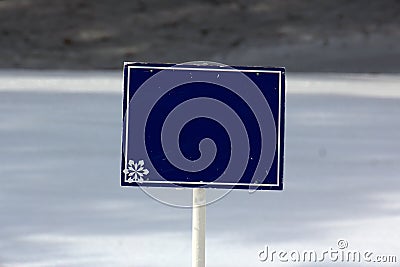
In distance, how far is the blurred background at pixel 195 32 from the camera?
22.9ft

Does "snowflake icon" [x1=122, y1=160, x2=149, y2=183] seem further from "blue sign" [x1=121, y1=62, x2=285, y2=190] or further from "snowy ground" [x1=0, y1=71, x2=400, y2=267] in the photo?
"snowy ground" [x1=0, y1=71, x2=400, y2=267]

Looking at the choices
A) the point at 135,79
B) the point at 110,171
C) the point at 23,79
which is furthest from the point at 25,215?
the point at 23,79

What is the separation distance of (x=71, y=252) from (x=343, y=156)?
4.83 ft

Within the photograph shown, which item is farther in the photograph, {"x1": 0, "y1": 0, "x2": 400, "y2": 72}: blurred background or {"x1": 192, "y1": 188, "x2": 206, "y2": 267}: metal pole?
{"x1": 0, "y1": 0, "x2": 400, "y2": 72}: blurred background

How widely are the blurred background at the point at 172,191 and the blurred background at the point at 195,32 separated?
0.04 ft

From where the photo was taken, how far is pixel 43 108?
4.28 metres

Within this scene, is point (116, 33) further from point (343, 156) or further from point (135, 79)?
point (135, 79)

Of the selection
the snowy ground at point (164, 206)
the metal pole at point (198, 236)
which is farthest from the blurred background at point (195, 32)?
the metal pole at point (198, 236)

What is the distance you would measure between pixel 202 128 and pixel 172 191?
4.7 inches

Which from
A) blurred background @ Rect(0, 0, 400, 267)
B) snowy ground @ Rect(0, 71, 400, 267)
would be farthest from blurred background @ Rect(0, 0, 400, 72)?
snowy ground @ Rect(0, 71, 400, 267)

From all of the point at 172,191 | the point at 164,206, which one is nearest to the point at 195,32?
the point at 164,206

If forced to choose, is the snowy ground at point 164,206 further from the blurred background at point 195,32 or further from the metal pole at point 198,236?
the blurred background at point 195,32

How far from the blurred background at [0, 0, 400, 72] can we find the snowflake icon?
5.55 meters

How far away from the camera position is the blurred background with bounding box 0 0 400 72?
6.99m
